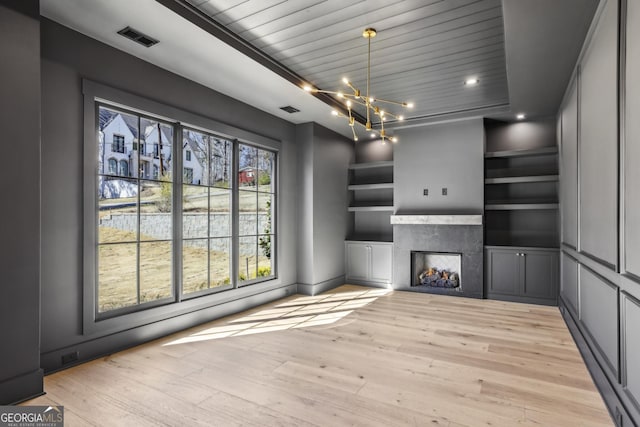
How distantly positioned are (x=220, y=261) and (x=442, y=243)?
11.8ft

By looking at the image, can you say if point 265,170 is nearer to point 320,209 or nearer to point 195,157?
point 320,209

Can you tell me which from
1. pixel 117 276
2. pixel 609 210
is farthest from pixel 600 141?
pixel 117 276

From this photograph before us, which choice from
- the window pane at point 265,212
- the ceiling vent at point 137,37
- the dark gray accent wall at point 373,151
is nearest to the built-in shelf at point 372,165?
the dark gray accent wall at point 373,151

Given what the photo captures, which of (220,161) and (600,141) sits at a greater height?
(220,161)

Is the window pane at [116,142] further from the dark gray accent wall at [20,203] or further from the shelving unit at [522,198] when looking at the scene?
the shelving unit at [522,198]

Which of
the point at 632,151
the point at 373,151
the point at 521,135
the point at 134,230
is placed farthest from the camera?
the point at 373,151

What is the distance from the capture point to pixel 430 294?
5922mm

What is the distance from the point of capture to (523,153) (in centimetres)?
548

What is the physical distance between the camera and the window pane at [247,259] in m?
4.89

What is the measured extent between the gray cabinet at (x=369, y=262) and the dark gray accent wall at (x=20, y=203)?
497cm

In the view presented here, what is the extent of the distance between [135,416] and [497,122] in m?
6.26

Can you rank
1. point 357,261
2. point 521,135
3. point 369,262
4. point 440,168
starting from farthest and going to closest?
point 357,261 → point 369,262 → point 440,168 → point 521,135

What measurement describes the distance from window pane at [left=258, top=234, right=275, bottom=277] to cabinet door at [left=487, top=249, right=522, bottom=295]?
3.42m

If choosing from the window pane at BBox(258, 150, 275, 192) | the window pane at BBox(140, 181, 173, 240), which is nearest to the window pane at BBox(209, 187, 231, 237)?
the window pane at BBox(140, 181, 173, 240)
